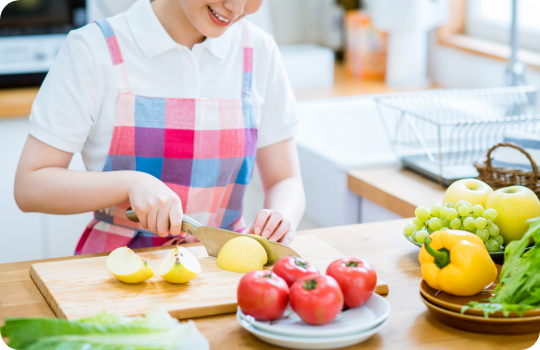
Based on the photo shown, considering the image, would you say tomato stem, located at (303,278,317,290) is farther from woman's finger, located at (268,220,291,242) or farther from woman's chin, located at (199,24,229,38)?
woman's chin, located at (199,24,229,38)

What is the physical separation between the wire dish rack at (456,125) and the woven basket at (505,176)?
0.55 feet

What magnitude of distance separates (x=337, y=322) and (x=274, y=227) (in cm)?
34

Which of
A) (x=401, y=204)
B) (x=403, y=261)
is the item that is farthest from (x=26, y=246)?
(x=403, y=261)

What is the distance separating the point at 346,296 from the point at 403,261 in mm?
295

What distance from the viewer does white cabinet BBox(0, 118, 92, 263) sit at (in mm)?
2055

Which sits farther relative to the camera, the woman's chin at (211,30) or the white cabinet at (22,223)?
the white cabinet at (22,223)

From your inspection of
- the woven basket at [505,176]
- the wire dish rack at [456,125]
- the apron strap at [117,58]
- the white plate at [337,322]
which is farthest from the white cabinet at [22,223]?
the white plate at [337,322]

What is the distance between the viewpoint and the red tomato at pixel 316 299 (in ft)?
2.41

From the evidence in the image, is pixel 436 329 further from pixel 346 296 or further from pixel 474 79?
pixel 474 79

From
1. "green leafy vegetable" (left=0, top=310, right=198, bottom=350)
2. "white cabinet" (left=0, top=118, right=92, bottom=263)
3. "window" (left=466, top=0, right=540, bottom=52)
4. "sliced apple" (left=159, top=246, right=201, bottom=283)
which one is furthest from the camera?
"window" (left=466, top=0, right=540, bottom=52)

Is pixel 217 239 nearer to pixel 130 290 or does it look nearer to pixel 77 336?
pixel 130 290

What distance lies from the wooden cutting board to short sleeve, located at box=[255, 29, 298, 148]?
0.39 meters

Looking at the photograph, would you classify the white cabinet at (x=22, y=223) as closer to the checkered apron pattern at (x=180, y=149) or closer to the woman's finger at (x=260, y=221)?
the checkered apron pattern at (x=180, y=149)

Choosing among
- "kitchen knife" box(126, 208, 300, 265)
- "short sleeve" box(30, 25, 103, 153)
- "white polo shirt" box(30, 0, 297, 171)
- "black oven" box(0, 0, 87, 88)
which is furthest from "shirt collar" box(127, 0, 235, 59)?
"black oven" box(0, 0, 87, 88)
